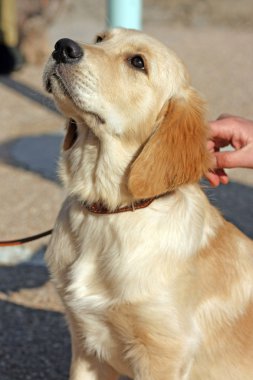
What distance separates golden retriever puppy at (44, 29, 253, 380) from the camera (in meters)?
2.87

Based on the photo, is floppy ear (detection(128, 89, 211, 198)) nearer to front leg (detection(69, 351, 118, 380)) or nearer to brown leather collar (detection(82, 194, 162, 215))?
brown leather collar (detection(82, 194, 162, 215))

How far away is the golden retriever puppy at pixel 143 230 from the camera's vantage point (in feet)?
9.42

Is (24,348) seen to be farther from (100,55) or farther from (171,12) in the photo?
(171,12)

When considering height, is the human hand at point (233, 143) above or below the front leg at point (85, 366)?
above

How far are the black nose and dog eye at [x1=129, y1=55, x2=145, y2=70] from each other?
10.8 inches

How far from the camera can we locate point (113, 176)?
3.05m

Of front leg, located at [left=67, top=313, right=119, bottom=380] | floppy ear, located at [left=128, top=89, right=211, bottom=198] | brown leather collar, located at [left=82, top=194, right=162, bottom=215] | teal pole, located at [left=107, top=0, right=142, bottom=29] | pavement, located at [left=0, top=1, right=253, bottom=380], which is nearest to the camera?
floppy ear, located at [left=128, top=89, right=211, bottom=198]

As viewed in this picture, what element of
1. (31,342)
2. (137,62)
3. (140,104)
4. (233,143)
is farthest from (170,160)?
(31,342)

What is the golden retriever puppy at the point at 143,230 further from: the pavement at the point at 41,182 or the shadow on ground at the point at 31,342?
the shadow on ground at the point at 31,342

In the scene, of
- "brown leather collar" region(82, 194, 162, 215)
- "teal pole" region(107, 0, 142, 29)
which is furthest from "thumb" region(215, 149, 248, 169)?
"teal pole" region(107, 0, 142, 29)

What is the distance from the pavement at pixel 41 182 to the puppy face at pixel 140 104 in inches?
9.1

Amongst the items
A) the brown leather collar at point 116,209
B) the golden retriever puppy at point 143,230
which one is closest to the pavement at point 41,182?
the golden retriever puppy at point 143,230

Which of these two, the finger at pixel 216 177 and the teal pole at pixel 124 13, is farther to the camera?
the teal pole at pixel 124 13

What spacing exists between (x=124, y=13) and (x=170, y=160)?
159 inches
